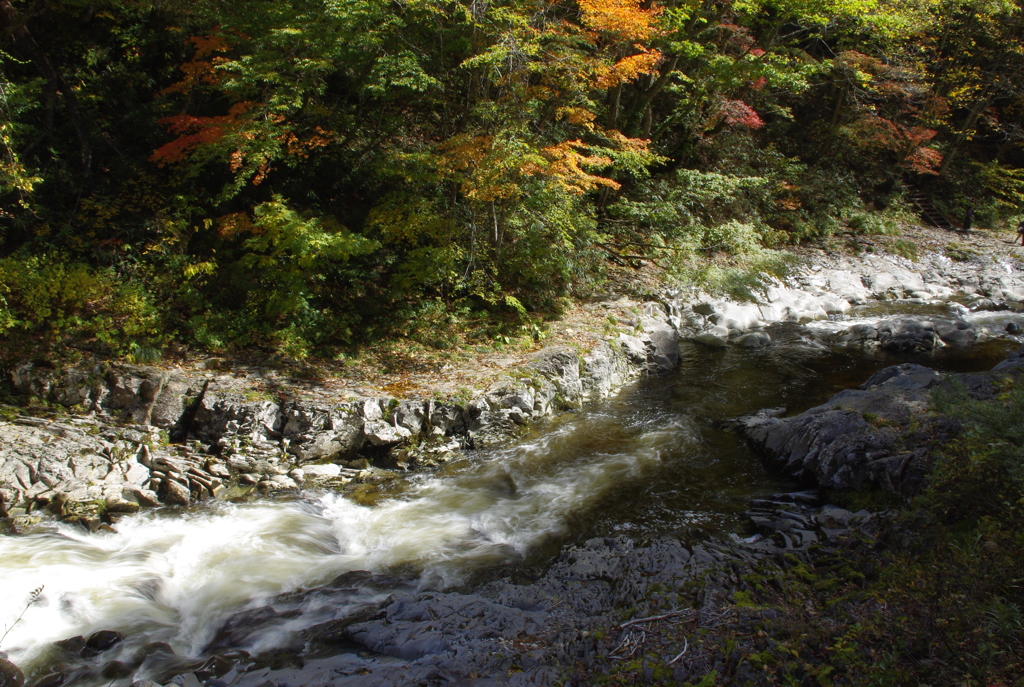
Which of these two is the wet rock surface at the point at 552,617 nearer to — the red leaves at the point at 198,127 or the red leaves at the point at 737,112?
the red leaves at the point at 198,127

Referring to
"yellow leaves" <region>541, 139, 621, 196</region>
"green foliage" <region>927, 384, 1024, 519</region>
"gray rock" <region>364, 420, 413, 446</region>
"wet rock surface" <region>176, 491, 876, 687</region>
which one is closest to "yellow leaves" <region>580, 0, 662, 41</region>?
"yellow leaves" <region>541, 139, 621, 196</region>

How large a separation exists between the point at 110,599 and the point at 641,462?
17.7ft

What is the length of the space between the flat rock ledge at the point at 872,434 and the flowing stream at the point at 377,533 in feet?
1.31

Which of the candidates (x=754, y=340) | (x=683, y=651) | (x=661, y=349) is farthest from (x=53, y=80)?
(x=754, y=340)

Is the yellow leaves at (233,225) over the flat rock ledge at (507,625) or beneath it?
over

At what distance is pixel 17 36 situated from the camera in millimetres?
8430

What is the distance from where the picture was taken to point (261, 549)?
17.6 feet

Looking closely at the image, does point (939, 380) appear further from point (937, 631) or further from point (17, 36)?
point (17, 36)

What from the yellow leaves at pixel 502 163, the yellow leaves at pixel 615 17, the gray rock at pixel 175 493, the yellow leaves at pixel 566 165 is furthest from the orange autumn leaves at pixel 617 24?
the gray rock at pixel 175 493

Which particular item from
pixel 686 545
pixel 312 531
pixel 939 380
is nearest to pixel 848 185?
pixel 939 380

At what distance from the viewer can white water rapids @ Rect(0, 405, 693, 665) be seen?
4.43 metres

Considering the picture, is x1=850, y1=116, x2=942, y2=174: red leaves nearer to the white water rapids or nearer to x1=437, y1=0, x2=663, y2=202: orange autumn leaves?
x1=437, y1=0, x2=663, y2=202: orange autumn leaves

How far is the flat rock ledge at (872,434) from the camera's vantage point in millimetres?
5391

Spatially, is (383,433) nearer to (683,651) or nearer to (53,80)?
(683,651)
